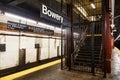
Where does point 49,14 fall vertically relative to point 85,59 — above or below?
above

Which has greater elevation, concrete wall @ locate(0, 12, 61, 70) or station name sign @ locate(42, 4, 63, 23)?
station name sign @ locate(42, 4, 63, 23)

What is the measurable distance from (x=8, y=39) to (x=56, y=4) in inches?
131

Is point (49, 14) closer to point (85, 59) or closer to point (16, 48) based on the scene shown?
point (85, 59)

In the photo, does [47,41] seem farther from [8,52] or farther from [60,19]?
[60,19]

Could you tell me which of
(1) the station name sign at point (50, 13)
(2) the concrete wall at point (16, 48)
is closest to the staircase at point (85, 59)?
(1) the station name sign at point (50, 13)

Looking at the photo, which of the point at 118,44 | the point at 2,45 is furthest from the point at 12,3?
the point at 118,44

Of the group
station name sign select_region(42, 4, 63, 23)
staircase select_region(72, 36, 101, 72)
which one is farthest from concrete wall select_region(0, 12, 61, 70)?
station name sign select_region(42, 4, 63, 23)

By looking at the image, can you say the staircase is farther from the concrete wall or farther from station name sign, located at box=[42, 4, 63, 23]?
the concrete wall

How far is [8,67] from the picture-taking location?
255 inches

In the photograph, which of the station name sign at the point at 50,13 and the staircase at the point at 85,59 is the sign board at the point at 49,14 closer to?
the station name sign at the point at 50,13

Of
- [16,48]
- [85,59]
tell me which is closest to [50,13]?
[85,59]

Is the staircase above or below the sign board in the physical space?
below

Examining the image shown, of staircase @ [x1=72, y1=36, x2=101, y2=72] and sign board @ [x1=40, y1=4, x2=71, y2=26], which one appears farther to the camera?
staircase @ [x1=72, y1=36, x2=101, y2=72]

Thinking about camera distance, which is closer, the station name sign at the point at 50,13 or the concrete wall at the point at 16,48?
the station name sign at the point at 50,13
